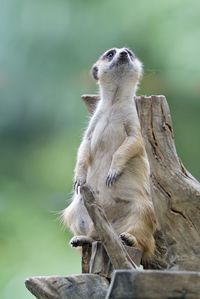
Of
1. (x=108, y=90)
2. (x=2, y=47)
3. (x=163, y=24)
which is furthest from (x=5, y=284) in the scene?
(x=163, y=24)

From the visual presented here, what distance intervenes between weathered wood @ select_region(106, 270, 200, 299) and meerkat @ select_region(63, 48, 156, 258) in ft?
3.01

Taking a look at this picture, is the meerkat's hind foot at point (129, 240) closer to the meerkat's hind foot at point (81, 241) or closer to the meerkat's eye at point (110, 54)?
the meerkat's hind foot at point (81, 241)

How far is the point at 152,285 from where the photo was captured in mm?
1067

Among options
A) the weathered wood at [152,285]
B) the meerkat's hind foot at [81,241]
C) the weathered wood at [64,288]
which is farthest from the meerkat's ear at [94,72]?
the weathered wood at [152,285]

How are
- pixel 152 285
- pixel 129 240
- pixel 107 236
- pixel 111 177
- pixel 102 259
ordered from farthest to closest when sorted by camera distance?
pixel 111 177, pixel 129 240, pixel 102 259, pixel 107 236, pixel 152 285

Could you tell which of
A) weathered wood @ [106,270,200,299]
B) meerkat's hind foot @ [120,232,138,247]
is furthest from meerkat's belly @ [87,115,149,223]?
weathered wood @ [106,270,200,299]

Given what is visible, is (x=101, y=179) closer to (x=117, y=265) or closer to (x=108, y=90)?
(x=108, y=90)

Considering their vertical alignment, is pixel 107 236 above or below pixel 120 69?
below

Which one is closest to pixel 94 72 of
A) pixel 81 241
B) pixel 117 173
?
pixel 117 173

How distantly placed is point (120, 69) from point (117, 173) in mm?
451

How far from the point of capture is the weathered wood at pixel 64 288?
166cm

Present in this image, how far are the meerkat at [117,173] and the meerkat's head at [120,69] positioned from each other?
0.03 metres

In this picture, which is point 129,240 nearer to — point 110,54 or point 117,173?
point 117,173

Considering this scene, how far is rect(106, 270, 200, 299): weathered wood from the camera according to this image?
1064mm
